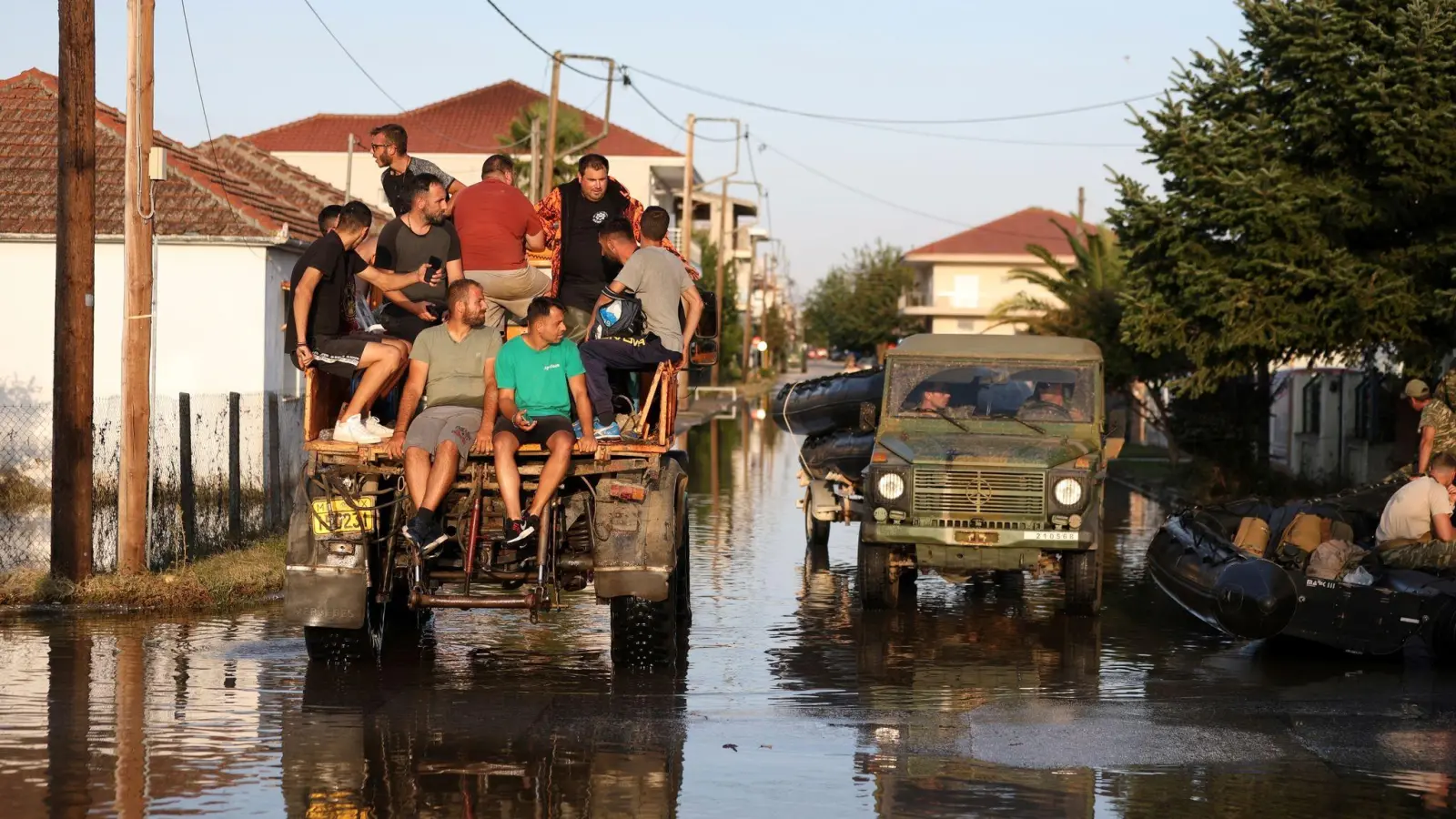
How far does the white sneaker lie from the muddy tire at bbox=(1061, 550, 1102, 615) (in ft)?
19.0

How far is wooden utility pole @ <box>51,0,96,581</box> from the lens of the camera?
1441 centimetres

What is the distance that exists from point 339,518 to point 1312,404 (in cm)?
2404

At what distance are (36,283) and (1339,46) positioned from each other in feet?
56.0

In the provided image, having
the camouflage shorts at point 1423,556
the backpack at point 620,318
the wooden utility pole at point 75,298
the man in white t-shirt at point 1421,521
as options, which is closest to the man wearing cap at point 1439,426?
the man in white t-shirt at point 1421,521

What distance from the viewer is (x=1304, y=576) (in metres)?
12.3

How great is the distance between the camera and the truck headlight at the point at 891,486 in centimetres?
1432

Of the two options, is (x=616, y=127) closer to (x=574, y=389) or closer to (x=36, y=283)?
(x=36, y=283)

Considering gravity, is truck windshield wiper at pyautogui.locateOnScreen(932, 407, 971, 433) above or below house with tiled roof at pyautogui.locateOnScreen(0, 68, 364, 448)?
below

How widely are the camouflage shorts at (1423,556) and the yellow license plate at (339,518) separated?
6706 millimetres

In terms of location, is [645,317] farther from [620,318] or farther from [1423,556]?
[1423,556]

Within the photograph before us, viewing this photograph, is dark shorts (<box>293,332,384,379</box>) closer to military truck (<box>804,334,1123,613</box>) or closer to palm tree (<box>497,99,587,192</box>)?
military truck (<box>804,334,1123,613</box>)

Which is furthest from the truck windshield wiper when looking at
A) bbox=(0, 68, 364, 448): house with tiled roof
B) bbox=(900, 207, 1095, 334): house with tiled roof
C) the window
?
bbox=(900, 207, 1095, 334): house with tiled roof

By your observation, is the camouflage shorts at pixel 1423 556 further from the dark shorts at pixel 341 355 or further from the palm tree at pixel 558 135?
the palm tree at pixel 558 135

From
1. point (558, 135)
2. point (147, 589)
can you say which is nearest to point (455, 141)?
point (558, 135)
